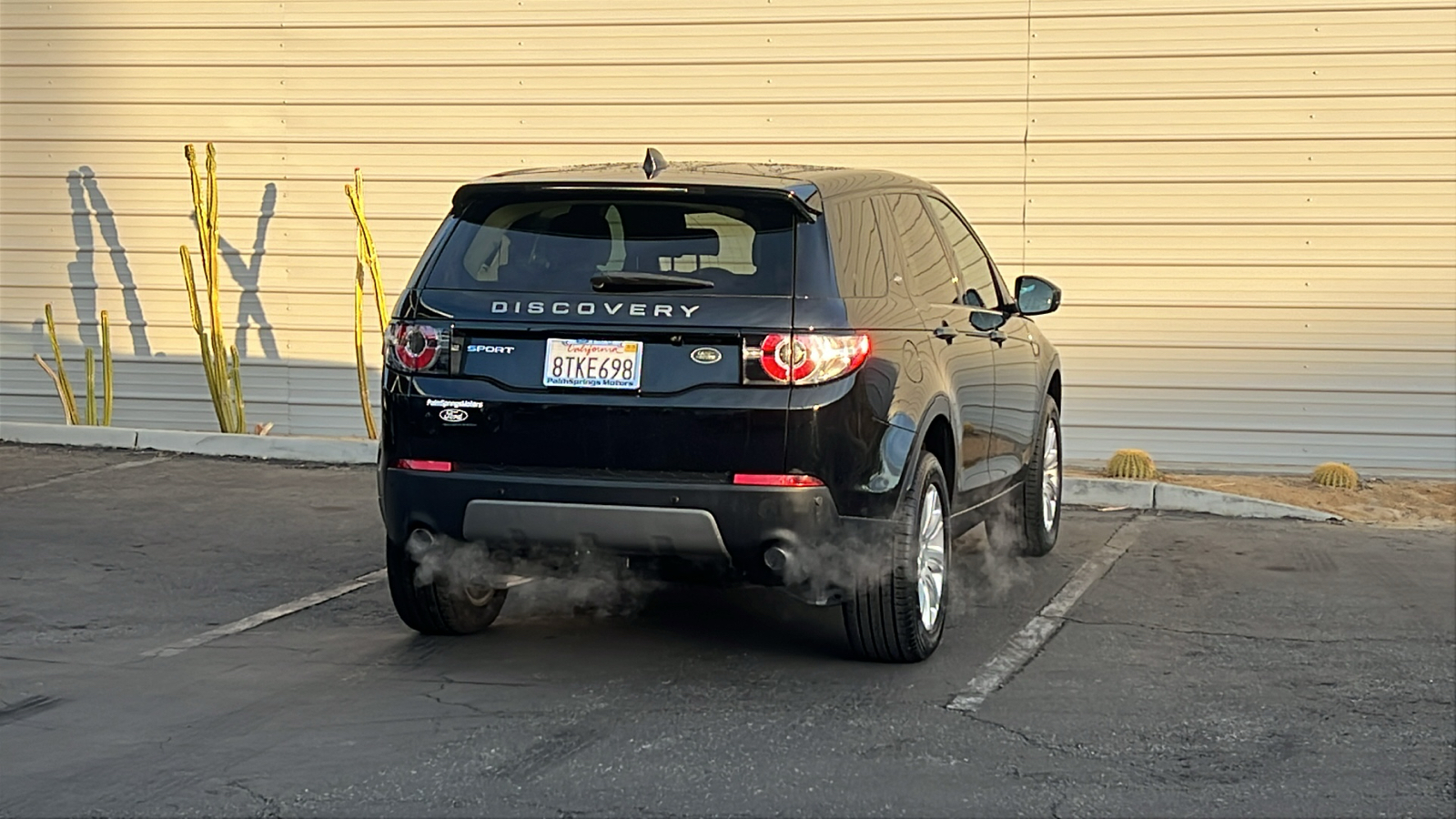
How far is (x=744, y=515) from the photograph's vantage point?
5660 mm

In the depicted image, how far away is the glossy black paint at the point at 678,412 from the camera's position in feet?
18.6

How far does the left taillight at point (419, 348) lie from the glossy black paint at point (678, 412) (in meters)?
0.03

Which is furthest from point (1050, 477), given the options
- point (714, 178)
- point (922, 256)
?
point (714, 178)

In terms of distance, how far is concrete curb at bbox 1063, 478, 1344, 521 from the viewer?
33.7ft

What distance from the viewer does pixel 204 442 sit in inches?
484

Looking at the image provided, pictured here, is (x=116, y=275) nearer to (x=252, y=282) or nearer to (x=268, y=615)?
(x=252, y=282)

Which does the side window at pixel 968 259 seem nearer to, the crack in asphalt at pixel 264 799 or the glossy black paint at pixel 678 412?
the glossy black paint at pixel 678 412

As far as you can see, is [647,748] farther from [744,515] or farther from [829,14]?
[829,14]

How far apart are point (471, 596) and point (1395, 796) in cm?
329

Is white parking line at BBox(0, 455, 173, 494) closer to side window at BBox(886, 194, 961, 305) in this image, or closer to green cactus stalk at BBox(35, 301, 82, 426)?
green cactus stalk at BBox(35, 301, 82, 426)

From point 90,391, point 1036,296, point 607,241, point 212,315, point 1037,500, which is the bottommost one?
point 90,391

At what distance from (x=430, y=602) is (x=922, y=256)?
2.30 meters

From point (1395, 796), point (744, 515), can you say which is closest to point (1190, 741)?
point (1395, 796)

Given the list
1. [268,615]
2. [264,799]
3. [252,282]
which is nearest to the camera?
[264,799]
